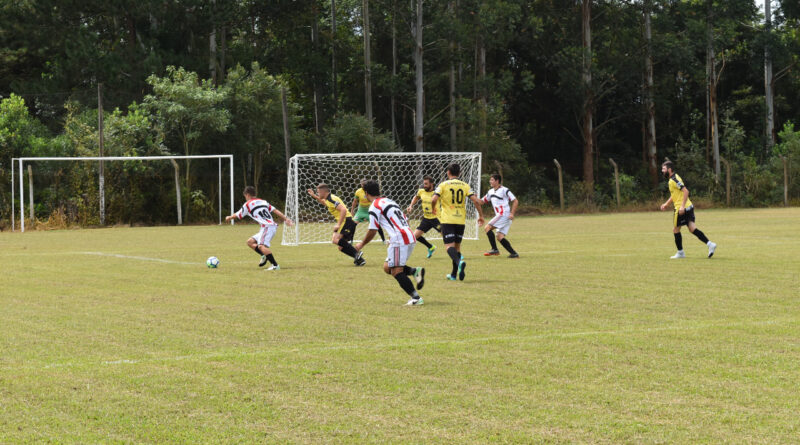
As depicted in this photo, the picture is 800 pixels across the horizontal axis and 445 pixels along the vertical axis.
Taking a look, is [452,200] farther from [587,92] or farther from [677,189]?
[587,92]

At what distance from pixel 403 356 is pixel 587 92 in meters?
45.0

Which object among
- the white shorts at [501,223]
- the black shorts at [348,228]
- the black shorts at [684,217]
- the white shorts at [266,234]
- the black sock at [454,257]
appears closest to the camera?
the black sock at [454,257]

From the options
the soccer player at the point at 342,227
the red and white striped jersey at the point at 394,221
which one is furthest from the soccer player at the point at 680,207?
the red and white striped jersey at the point at 394,221

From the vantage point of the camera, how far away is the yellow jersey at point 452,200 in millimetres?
14883

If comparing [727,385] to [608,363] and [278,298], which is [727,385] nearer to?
[608,363]

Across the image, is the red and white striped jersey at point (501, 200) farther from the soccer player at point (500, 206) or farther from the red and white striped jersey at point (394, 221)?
the red and white striped jersey at point (394, 221)

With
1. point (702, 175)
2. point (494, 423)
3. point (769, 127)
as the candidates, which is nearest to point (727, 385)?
point (494, 423)

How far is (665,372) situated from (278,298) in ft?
19.9

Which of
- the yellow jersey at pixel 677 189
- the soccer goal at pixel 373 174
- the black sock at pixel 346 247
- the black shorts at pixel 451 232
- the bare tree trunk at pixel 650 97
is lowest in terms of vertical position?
the black sock at pixel 346 247

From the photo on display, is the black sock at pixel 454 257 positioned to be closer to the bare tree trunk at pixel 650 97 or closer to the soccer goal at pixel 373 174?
the soccer goal at pixel 373 174

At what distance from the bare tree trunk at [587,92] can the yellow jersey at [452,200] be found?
3510 cm

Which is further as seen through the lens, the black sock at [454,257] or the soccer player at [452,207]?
the soccer player at [452,207]

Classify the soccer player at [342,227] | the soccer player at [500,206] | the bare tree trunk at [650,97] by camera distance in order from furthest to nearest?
the bare tree trunk at [650,97]
the soccer player at [500,206]
the soccer player at [342,227]

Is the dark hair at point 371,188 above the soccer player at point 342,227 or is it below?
above
